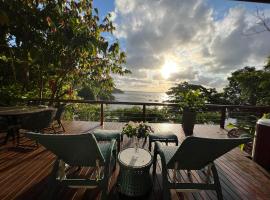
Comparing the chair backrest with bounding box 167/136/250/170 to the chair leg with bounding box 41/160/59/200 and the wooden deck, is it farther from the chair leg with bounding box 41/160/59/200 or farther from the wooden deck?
the chair leg with bounding box 41/160/59/200

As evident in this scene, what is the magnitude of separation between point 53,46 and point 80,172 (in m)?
3.99

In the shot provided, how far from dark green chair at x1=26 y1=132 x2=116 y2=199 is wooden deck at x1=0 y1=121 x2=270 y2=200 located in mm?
374

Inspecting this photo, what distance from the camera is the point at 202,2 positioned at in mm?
4172

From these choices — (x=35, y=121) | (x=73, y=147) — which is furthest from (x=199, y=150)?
(x=35, y=121)

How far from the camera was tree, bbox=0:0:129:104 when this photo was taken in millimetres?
4711

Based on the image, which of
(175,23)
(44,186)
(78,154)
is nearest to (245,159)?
(78,154)

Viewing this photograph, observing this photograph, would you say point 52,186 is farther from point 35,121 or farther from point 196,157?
point 35,121

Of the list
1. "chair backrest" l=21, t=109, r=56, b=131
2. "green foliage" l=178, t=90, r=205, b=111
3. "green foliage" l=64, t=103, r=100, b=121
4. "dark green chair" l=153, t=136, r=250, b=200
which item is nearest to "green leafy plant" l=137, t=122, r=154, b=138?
"dark green chair" l=153, t=136, r=250, b=200

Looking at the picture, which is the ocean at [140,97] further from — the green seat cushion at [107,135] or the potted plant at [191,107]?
the green seat cushion at [107,135]

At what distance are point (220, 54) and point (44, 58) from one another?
7239 mm

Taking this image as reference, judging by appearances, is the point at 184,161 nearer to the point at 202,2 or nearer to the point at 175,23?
the point at 202,2

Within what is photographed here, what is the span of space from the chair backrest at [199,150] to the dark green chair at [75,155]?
2.46ft

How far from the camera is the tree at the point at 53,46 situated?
4711 mm

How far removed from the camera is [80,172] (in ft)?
8.70
